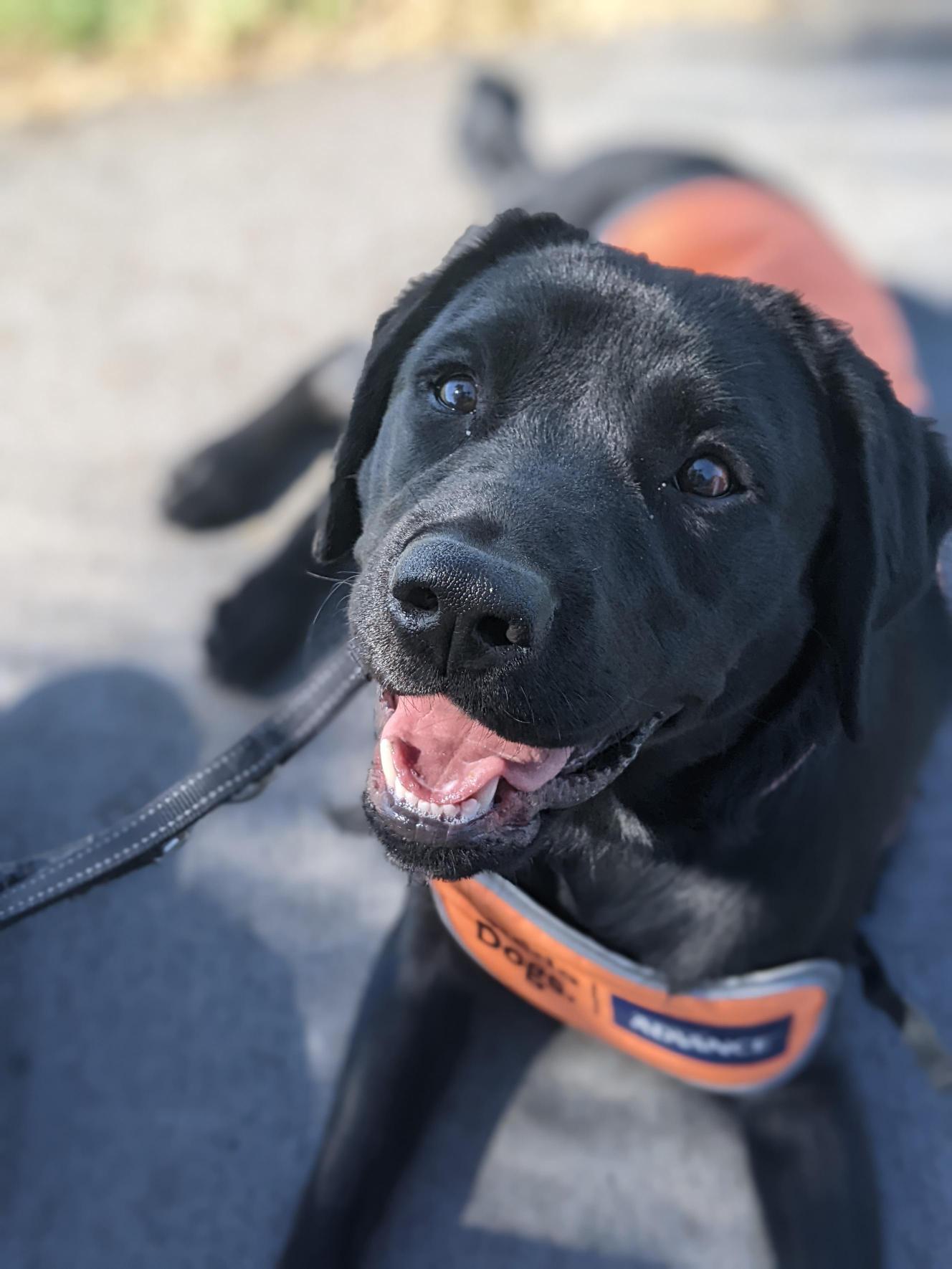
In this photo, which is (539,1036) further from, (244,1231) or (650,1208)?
(244,1231)

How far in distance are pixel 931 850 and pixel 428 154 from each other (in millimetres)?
3483

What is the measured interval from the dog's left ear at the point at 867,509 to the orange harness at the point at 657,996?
0.45 meters

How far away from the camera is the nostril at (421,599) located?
1192 mm

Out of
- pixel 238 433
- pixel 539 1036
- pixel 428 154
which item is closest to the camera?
pixel 539 1036

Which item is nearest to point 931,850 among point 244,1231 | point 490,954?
point 490,954

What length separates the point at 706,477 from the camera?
57.2 inches

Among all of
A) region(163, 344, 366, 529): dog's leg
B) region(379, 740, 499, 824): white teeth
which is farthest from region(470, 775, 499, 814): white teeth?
region(163, 344, 366, 529): dog's leg

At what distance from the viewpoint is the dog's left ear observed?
1.47 metres

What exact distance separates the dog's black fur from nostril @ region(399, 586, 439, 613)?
0.03m

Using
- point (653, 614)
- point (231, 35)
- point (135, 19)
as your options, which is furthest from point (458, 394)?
point (135, 19)

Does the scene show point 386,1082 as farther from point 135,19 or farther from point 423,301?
point 135,19

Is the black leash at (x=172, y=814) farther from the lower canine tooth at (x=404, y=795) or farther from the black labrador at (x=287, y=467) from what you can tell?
the black labrador at (x=287, y=467)

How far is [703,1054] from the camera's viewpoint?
173 centimetres

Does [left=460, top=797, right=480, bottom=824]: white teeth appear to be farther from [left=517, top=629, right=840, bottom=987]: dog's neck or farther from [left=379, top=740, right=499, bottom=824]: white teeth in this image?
[left=517, top=629, right=840, bottom=987]: dog's neck
